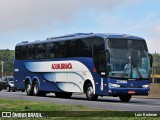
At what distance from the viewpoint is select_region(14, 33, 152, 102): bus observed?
25.3 meters

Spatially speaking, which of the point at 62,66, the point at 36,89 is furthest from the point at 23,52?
the point at 62,66

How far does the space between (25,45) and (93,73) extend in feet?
33.4

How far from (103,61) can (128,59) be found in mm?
1279

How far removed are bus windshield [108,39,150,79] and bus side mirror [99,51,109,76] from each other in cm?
26

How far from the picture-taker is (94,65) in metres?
26.3

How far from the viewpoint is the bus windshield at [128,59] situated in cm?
2514

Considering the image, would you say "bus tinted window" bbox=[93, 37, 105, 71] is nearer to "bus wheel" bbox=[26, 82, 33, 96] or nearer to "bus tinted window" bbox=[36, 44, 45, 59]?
"bus tinted window" bbox=[36, 44, 45, 59]

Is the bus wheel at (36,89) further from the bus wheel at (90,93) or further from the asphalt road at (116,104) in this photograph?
the bus wheel at (90,93)

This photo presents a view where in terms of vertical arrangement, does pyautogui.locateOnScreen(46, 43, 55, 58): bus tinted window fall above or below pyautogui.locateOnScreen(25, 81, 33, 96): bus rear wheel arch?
above

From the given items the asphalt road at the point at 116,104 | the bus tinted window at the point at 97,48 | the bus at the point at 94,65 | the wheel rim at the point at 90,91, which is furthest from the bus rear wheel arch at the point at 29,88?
the bus tinted window at the point at 97,48

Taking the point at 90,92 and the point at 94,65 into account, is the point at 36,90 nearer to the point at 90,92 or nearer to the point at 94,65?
the point at 90,92

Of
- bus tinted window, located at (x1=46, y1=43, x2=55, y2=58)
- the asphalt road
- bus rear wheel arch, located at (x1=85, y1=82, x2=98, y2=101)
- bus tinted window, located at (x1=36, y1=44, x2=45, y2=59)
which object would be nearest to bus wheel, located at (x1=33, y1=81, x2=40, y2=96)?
bus tinted window, located at (x1=36, y1=44, x2=45, y2=59)

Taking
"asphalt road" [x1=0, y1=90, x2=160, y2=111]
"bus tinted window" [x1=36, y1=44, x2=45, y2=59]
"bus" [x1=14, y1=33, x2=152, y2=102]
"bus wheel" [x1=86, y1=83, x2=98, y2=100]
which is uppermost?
"bus tinted window" [x1=36, y1=44, x2=45, y2=59]

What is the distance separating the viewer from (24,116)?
12.5 meters
